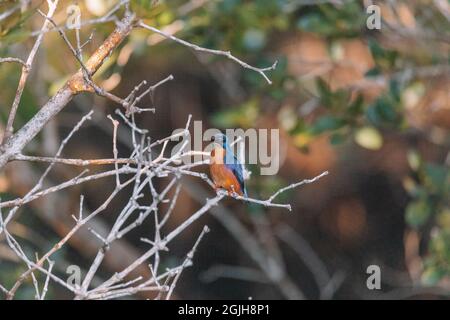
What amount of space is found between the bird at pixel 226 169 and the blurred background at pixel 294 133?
544 millimetres

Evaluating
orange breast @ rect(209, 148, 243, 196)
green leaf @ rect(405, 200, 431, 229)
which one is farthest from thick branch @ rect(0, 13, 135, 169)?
green leaf @ rect(405, 200, 431, 229)

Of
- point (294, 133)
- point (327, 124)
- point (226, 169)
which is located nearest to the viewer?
point (226, 169)

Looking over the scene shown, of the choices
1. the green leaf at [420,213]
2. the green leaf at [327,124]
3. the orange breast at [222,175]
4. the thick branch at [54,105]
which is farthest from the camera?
the green leaf at [420,213]

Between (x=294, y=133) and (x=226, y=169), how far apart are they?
0.71m

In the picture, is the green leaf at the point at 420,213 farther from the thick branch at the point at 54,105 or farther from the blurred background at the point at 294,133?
the thick branch at the point at 54,105

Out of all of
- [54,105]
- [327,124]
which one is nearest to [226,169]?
[327,124]

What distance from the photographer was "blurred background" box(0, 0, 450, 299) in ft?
15.0

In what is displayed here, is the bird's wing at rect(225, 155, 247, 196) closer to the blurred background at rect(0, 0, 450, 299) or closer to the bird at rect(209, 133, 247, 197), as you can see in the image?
the bird at rect(209, 133, 247, 197)

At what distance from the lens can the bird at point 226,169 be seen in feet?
13.7

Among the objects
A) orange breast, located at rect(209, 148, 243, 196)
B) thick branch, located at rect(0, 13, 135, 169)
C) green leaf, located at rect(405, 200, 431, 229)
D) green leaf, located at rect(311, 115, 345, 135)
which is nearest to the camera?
thick branch, located at rect(0, 13, 135, 169)

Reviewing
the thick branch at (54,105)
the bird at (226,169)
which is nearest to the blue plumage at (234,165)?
the bird at (226,169)

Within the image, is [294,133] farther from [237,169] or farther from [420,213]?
[420,213]

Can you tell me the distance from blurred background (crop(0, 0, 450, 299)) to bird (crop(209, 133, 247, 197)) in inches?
21.4

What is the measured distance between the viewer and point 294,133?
475cm
